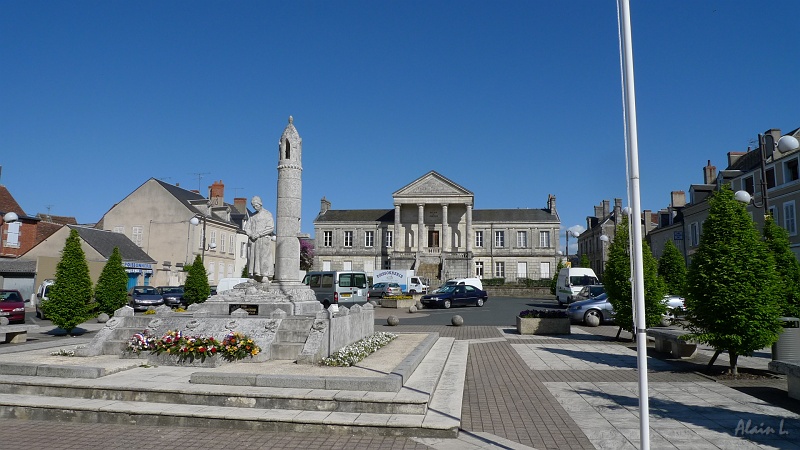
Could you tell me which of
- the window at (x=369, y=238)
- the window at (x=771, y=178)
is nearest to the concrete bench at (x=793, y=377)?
the window at (x=771, y=178)

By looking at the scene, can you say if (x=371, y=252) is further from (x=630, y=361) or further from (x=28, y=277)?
(x=630, y=361)

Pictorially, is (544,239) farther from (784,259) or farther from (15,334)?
(15,334)

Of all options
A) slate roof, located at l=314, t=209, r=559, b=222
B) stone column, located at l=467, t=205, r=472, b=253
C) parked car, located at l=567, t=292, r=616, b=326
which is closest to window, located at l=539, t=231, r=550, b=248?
slate roof, located at l=314, t=209, r=559, b=222

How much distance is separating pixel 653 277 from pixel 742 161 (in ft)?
94.5

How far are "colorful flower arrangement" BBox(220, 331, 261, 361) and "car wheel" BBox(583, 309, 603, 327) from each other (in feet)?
48.8

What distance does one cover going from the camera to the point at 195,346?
32.4 ft

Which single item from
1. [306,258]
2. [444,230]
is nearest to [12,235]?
[306,258]

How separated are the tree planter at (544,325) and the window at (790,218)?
20573 mm

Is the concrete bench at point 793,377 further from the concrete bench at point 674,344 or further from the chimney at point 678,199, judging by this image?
the chimney at point 678,199

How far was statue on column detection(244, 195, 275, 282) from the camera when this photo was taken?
13547 millimetres

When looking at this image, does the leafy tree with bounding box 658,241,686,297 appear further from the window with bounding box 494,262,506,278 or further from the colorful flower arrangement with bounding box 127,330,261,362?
the window with bounding box 494,262,506,278

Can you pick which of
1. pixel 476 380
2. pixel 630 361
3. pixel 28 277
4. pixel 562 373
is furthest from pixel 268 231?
pixel 28 277

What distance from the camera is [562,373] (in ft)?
35.2

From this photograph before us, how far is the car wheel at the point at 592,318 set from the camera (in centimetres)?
2091
